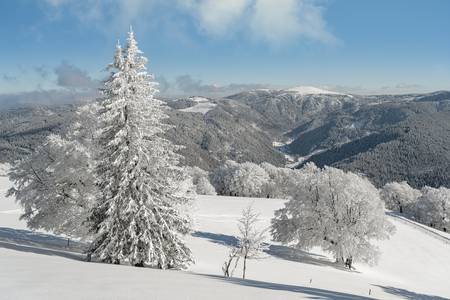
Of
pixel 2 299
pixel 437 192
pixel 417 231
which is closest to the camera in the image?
pixel 2 299

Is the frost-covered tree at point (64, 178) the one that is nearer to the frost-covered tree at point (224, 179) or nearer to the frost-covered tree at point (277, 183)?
the frost-covered tree at point (277, 183)

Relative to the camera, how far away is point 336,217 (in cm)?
4312

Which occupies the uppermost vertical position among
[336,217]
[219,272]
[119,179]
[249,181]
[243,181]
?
[119,179]

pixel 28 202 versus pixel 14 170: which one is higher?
pixel 14 170

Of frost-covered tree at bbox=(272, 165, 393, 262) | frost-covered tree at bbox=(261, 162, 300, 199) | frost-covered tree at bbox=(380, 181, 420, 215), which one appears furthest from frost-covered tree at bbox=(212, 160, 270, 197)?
frost-covered tree at bbox=(272, 165, 393, 262)

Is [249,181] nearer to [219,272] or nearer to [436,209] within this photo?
[436,209]

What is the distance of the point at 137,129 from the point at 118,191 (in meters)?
3.46

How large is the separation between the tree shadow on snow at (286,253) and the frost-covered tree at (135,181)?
Answer: 1883cm

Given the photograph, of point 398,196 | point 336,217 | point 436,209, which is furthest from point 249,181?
point 336,217

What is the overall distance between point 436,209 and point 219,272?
10067cm

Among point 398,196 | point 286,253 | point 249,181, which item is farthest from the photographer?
point 398,196

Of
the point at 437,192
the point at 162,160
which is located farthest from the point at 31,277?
the point at 437,192

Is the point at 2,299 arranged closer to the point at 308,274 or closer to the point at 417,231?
the point at 308,274

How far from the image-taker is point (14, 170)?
27547 mm
